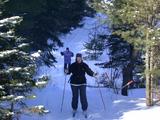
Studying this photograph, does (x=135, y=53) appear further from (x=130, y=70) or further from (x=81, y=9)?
(x=81, y=9)

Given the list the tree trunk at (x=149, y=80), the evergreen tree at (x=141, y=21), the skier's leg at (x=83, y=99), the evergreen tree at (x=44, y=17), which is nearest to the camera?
the evergreen tree at (x=141, y=21)

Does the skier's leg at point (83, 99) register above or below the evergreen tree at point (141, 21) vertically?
below

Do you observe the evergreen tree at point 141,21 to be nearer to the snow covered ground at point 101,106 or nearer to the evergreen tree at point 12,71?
the snow covered ground at point 101,106

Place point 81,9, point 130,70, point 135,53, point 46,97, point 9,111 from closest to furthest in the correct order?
point 9,111 → point 46,97 → point 135,53 → point 130,70 → point 81,9

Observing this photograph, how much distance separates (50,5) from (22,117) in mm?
7739

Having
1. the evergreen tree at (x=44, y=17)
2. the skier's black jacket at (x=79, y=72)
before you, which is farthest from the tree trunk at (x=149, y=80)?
the evergreen tree at (x=44, y=17)

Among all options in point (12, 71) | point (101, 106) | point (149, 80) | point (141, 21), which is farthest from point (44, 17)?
point (12, 71)

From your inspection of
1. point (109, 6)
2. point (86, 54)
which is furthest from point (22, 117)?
point (86, 54)

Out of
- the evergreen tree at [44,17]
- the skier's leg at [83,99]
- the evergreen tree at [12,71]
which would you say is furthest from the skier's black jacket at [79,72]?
the evergreen tree at [12,71]

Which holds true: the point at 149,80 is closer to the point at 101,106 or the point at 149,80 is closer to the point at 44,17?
the point at 101,106

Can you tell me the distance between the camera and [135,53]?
22.5 meters

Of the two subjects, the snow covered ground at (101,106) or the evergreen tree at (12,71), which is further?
the snow covered ground at (101,106)

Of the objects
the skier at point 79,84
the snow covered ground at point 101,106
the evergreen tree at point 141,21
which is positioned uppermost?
the evergreen tree at point 141,21

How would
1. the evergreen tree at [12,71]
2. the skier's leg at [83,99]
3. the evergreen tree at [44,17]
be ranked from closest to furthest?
the evergreen tree at [12,71]
the skier's leg at [83,99]
the evergreen tree at [44,17]
